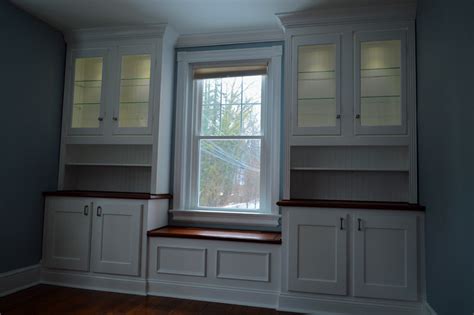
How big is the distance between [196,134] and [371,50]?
192 centimetres

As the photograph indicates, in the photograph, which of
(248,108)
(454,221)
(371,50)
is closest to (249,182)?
(248,108)

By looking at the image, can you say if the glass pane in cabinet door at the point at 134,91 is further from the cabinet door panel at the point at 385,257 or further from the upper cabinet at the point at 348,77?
the cabinet door panel at the point at 385,257

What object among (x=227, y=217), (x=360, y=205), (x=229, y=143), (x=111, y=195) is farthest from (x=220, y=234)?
(x=360, y=205)

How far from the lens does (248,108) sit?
12.2 ft

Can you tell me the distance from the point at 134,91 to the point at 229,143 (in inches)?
44.3

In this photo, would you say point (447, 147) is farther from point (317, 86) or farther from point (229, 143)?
point (229, 143)

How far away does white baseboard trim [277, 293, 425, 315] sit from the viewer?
2.77m

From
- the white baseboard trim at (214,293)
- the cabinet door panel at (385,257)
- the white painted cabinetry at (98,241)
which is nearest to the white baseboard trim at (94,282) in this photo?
the white painted cabinetry at (98,241)

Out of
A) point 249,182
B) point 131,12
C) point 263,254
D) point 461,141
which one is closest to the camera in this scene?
point 461,141

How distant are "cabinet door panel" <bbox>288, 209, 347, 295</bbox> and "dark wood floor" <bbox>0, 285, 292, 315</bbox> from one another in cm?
39

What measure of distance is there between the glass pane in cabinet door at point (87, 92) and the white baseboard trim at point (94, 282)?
153 cm

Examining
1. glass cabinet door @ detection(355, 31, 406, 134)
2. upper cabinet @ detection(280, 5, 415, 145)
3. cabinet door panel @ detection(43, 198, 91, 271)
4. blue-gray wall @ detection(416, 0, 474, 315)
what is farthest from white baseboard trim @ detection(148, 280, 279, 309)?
glass cabinet door @ detection(355, 31, 406, 134)

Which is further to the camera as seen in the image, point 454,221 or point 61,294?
point 61,294

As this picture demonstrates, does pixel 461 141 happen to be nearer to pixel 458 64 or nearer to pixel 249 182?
pixel 458 64
